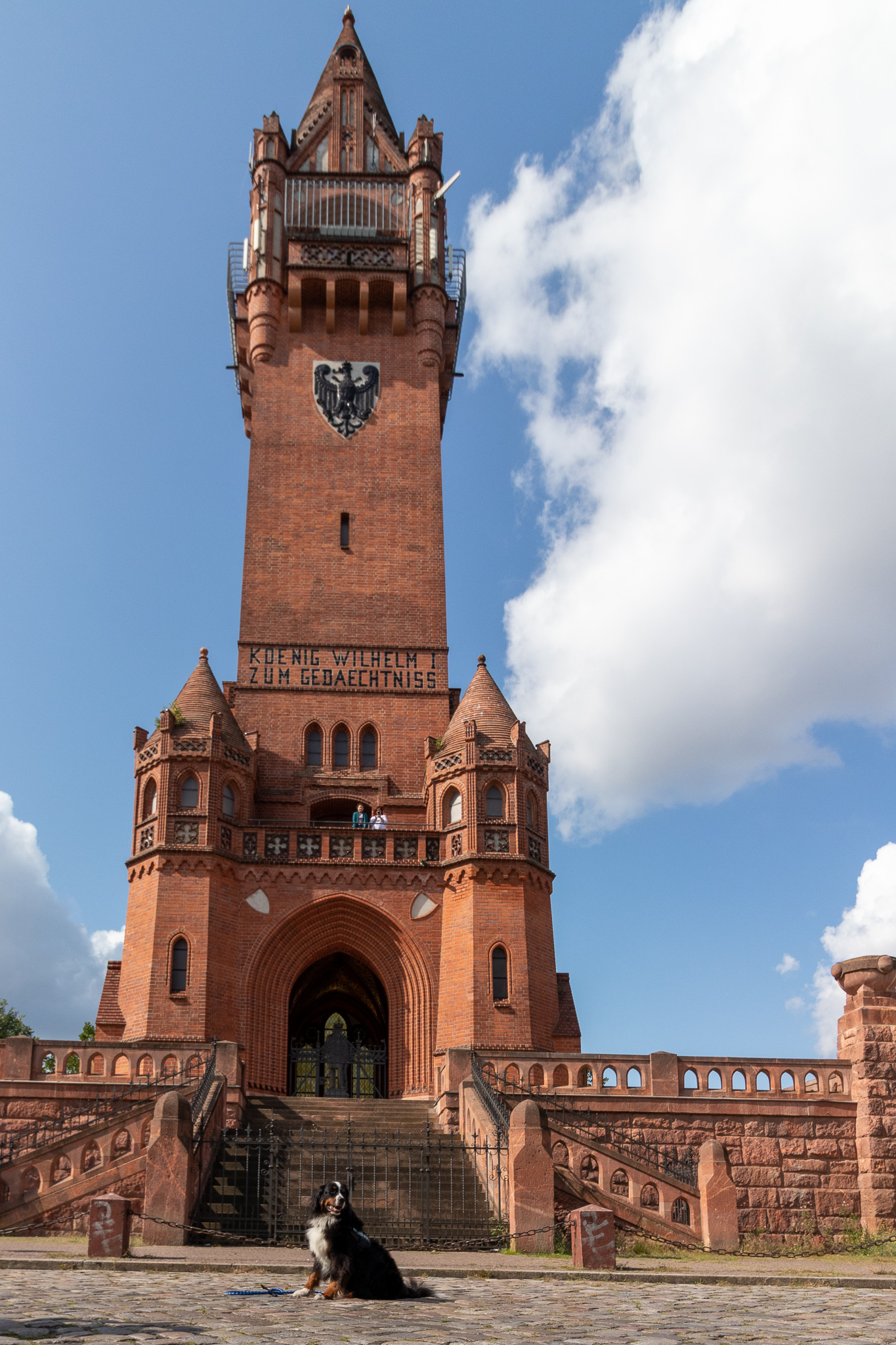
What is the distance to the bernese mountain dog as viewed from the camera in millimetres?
9609

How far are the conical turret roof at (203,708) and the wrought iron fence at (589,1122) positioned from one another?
10467 mm

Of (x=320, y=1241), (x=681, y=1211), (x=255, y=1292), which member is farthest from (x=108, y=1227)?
(x=681, y=1211)

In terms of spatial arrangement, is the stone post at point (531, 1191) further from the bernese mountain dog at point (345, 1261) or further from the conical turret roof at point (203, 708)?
the conical turret roof at point (203, 708)

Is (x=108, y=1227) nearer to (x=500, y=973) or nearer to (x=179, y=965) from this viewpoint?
(x=179, y=965)

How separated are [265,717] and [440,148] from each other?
1850 centimetres

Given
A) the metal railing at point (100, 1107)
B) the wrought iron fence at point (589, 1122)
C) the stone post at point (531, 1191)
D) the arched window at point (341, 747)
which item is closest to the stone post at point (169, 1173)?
the metal railing at point (100, 1107)

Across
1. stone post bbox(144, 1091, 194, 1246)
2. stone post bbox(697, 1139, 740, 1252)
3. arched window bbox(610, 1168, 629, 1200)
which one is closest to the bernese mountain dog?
stone post bbox(144, 1091, 194, 1246)

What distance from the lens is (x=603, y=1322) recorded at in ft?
27.6

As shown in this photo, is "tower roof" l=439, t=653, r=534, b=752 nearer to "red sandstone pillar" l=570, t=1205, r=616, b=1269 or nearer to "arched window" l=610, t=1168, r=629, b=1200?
"arched window" l=610, t=1168, r=629, b=1200

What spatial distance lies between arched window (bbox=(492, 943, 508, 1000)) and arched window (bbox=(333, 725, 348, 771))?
6.74 meters

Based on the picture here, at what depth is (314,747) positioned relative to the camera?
31297 millimetres

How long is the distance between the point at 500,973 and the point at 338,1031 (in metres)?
7.06

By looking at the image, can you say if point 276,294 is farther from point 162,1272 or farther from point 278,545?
point 162,1272

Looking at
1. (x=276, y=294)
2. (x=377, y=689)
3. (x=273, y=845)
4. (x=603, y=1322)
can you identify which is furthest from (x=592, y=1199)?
(x=276, y=294)
